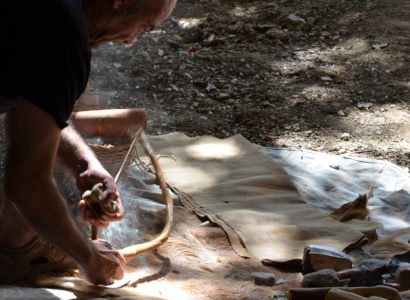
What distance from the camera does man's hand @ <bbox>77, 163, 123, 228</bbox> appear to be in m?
1.86

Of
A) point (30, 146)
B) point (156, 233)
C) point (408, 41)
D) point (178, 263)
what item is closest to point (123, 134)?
point (156, 233)

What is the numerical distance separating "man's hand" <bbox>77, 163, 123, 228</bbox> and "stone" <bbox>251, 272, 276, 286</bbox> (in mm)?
785

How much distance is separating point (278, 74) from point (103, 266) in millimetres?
3851

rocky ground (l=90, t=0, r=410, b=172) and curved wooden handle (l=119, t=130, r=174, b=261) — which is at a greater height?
curved wooden handle (l=119, t=130, r=174, b=261)

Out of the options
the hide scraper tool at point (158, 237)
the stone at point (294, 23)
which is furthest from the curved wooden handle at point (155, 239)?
the stone at point (294, 23)

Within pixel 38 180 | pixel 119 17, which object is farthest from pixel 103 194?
pixel 119 17

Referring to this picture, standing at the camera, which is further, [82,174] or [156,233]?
[156,233]

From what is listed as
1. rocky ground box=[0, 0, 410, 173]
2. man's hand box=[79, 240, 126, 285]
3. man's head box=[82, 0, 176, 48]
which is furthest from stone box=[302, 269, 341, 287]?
rocky ground box=[0, 0, 410, 173]

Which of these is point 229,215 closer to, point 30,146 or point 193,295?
point 193,295

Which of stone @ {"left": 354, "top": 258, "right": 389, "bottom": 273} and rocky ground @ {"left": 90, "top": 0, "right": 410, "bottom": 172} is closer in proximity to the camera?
stone @ {"left": 354, "top": 258, "right": 389, "bottom": 273}

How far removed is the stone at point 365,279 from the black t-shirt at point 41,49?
1.41 m

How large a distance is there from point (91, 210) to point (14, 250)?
1.27 ft

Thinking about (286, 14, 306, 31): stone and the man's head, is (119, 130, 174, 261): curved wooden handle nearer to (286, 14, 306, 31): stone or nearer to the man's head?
the man's head

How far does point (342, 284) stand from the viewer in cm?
225
